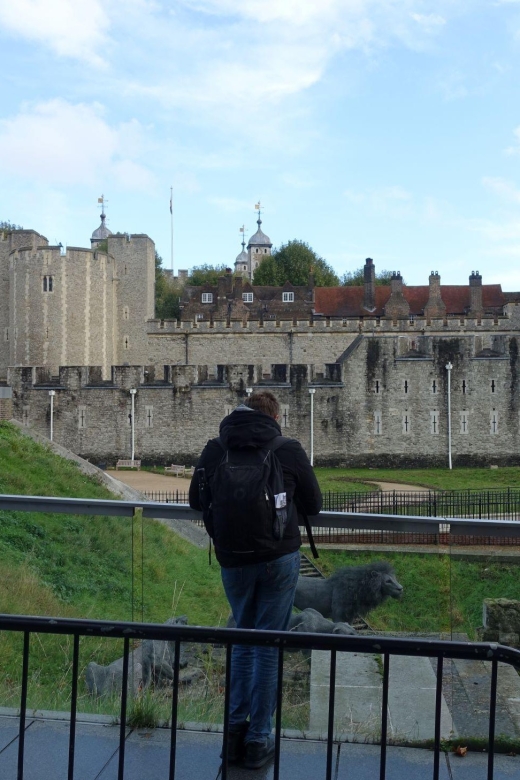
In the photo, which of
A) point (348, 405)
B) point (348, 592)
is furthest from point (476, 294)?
point (348, 592)

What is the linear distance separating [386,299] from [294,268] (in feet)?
69.7

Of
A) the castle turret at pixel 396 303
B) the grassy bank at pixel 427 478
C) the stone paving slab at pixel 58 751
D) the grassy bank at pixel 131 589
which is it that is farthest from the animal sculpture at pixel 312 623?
the castle turret at pixel 396 303

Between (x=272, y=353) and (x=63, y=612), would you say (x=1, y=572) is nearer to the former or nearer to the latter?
(x=63, y=612)

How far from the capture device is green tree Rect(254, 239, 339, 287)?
7286 cm

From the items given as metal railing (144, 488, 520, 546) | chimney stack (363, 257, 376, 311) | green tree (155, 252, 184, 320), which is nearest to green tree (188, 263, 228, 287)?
green tree (155, 252, 184, 320)

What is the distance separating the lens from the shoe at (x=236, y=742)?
14.2 ft

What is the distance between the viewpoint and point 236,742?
4.38 meters

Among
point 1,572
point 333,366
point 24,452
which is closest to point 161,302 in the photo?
point 333,366

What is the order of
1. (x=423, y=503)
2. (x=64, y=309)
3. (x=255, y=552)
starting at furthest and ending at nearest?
(x=64, y=309)
(x=423, y=503)
(x=255, y=552)

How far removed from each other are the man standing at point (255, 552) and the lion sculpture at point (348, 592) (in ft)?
1.82

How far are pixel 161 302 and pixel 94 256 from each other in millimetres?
29662

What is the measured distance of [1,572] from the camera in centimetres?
614

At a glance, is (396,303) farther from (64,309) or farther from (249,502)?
(249,502)

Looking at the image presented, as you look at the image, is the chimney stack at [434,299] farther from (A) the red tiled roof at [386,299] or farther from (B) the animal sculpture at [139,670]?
(B) the animal sculpture at [139,670]
